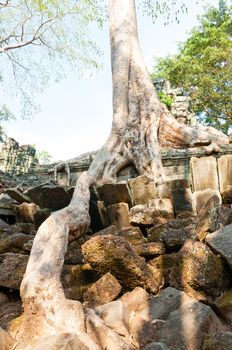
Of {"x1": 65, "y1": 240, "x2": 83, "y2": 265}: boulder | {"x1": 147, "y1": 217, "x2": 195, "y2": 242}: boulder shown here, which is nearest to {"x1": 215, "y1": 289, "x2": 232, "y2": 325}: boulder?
{"x1": 147, "y1": 217, "x2": 195, "y2": 242}: boulder

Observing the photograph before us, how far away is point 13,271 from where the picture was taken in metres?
2.52

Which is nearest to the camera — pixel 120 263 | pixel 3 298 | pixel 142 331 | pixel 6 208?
pixel 142 331

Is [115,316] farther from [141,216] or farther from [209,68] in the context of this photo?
[209,68]

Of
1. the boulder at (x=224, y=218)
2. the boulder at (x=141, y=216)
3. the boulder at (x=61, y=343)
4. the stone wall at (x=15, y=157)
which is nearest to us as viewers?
the boulder at (x=61, y=343)

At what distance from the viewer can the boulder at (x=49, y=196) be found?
400cm

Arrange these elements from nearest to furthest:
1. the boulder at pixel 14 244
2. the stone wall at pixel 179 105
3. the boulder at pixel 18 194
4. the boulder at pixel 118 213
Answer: the boulder at pixel 14 244 < the boulder at pixel 118 213 < the boulder at pixel 18 194 < the stone wall at pixel 179 105

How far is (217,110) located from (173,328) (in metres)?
17.8

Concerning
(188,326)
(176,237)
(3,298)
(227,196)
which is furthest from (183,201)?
(188,326)

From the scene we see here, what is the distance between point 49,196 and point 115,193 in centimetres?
73

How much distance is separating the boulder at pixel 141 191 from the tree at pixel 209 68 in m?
14.3

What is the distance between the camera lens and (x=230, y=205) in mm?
3668

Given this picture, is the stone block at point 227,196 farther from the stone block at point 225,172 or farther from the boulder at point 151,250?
the boulder at point 151,250

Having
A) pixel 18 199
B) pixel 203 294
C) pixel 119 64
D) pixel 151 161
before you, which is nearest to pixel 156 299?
pixel 203 294

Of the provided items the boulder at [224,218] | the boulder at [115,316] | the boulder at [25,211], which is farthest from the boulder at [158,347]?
the boulder at [25,211]
